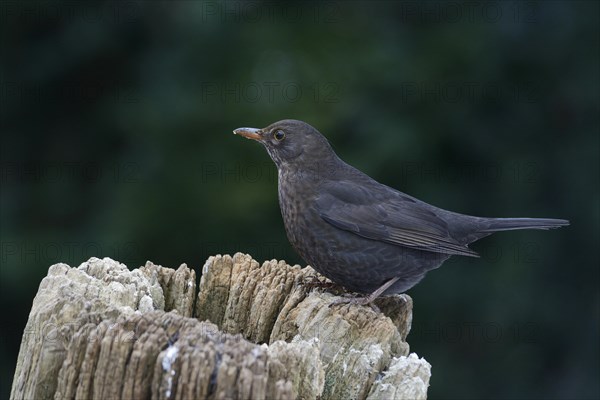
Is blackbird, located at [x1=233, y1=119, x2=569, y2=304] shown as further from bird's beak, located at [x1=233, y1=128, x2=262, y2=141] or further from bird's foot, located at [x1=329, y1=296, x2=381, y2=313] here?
bird's foot, located at [x1=329, y1=296, x2=381, y2=313]

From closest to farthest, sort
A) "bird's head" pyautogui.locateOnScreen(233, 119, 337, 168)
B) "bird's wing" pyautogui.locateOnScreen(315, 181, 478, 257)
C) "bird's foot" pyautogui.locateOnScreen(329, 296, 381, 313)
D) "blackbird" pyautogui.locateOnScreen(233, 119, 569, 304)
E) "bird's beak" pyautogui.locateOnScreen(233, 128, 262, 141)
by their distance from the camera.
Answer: "bird's foot" pyautogui.locateOnScreen(329, 296, 381, 313) → "blackbird" pyautogui.locateOnScreen(233, 119, 569, 304) → "bird's wing" pyautogui.locateOnScreen(315, 181, 478, 257) → "bird's head" pyautogui.locateOnScreen(233, 119, 337, 168) → "bird's beak" pyautogui.locateOnScreen(233, 128, 262, 141)

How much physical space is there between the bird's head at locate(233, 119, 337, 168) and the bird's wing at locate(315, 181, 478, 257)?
202 mm

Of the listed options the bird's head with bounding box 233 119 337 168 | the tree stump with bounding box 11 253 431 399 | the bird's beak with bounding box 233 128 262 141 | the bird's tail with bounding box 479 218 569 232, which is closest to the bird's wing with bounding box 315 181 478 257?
the bird's head with bounding box 233 119 337 168

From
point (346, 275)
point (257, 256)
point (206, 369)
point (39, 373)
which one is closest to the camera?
point (206, 369)

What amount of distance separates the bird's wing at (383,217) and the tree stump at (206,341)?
0.89 meters

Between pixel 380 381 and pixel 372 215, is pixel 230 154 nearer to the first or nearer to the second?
pixel 372 215

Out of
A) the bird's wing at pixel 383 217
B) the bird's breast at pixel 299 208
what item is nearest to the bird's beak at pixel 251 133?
the bird's breast at pixel 299 208

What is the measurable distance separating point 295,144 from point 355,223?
2.07 ft

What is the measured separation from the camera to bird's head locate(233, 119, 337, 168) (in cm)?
532

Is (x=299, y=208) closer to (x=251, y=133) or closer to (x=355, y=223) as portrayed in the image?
(x=355, y=223)

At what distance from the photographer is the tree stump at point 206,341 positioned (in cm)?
256

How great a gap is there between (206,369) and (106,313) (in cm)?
61

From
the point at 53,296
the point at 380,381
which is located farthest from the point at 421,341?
the point at 53,296

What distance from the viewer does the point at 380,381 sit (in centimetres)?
316
